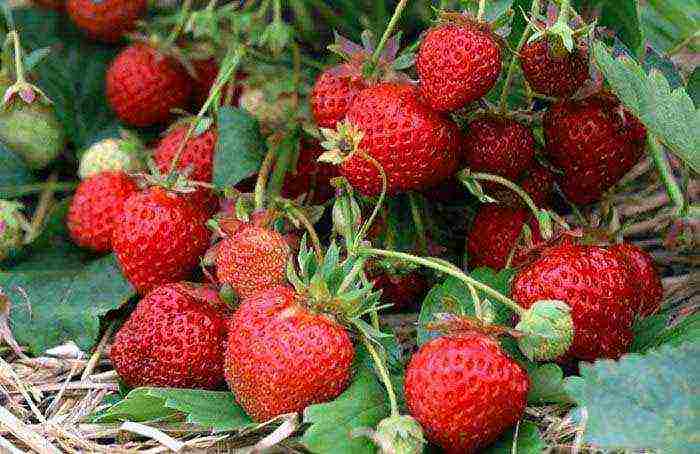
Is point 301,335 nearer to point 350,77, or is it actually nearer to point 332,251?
point 332,251

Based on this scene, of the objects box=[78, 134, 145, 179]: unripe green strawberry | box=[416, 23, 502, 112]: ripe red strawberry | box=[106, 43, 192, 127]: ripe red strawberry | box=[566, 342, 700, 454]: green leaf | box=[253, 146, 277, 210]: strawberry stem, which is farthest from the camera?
box=[106, 43, 192, 127]: ripe red strawberry

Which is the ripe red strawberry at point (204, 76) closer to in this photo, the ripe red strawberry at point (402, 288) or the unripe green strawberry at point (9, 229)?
the unripe green strawberry at point (9, 229)

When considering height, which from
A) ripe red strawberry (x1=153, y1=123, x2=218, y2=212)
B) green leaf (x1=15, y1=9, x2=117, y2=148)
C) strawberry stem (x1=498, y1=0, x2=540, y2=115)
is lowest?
green leaf (x1=15, y1=9, x2=117, y2=148)

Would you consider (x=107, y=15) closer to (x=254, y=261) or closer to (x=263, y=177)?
(x=263, y=177)

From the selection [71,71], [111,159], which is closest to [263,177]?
[111,159]

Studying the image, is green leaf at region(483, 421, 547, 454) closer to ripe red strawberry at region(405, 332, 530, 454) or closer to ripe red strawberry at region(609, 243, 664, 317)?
ripe red strawberry at region(405, 332, 530, 454)

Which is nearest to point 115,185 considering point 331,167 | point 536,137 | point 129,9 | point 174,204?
point 174,204

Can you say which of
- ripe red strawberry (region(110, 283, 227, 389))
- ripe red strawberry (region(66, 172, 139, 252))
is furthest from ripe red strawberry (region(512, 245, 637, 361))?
ripe red strawberry (region(66, 172, 139, 252))
